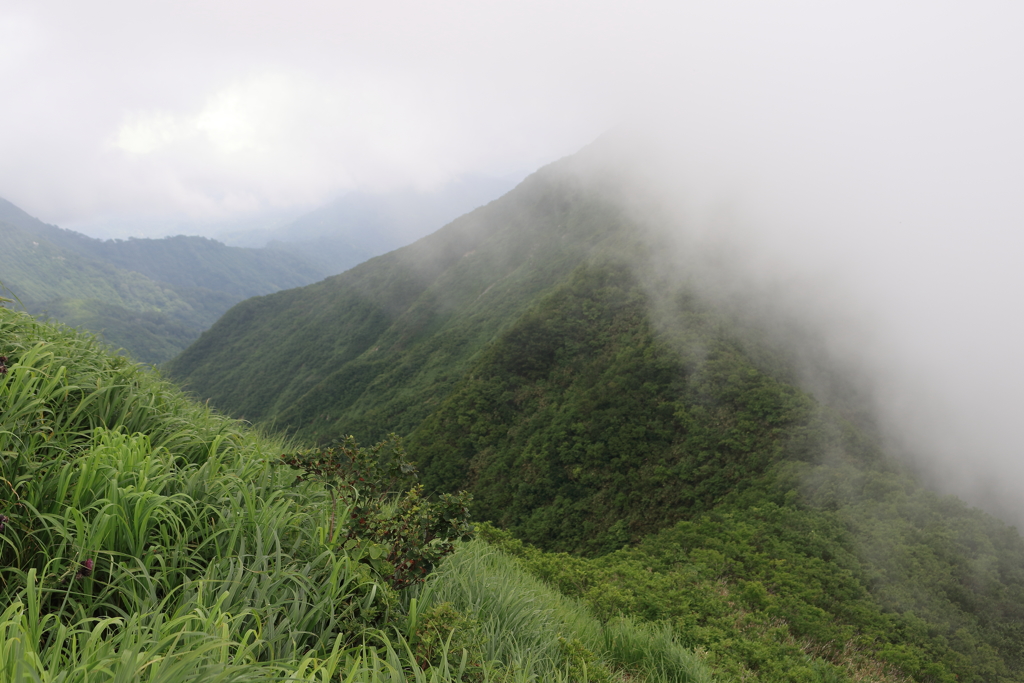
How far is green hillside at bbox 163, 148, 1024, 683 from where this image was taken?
40.1 feet

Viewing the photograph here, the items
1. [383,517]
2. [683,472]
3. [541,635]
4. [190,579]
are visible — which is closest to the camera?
[190,579]

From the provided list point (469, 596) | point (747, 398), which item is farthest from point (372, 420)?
point (469, 596)

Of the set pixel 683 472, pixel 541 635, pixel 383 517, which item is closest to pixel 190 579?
pixel 383 517

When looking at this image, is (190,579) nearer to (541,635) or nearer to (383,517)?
(383,517)

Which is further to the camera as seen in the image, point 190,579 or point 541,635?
point 541,635

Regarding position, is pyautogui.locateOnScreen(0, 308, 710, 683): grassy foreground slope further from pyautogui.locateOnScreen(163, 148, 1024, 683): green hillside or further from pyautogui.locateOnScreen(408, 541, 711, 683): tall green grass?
pyautogui.locateOnScreen(163, 148, 1024, 683): green hillside

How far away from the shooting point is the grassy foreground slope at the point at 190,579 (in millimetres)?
2457

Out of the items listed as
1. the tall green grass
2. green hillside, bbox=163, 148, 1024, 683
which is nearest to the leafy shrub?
the tall green grass

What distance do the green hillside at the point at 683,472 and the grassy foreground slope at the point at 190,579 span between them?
2405 mm

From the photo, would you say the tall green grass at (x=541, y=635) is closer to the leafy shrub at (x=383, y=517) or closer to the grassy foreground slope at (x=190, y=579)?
the grassy foreground slope at (x=190, y=579)

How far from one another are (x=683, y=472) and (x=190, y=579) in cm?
3331

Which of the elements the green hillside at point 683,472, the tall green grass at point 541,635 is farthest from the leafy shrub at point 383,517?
the green hillside at point 683,472

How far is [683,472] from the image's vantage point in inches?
1289

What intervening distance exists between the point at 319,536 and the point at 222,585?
0.74 meters
